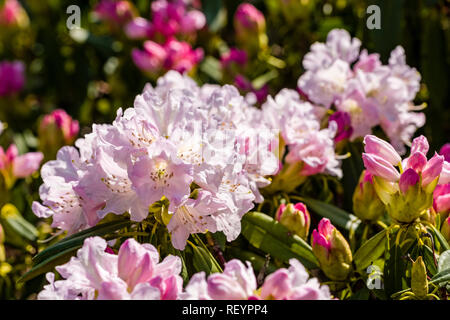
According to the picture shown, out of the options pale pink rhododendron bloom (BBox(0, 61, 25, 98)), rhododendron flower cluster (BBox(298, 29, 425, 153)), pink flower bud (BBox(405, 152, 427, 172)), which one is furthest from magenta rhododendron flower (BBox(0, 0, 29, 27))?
pink flower bud (BBox(405, 152, 427, 172))

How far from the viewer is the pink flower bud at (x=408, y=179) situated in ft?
3.51

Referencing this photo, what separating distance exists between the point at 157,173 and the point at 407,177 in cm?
37

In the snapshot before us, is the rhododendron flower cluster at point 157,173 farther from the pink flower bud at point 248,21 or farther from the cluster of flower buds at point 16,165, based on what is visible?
the pink flower bud at point 248,21

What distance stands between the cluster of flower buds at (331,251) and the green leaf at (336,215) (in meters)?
0.18

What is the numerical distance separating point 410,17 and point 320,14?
0.27 metres

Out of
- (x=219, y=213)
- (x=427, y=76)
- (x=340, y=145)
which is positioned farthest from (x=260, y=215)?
(x=427, y=76)

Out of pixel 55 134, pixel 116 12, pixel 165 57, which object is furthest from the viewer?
pixel 116 12

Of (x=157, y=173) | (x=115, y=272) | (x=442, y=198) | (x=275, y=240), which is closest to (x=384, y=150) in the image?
→ (x=442, y=198)

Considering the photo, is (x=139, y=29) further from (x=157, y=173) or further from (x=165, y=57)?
(x=157, y=173)

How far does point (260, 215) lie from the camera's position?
1263 millimetres

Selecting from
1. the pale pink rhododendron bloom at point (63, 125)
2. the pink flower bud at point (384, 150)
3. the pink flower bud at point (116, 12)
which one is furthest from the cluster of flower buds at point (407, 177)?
the pink flower bud at point (116, 12)

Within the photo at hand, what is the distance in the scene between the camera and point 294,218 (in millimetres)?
1242
